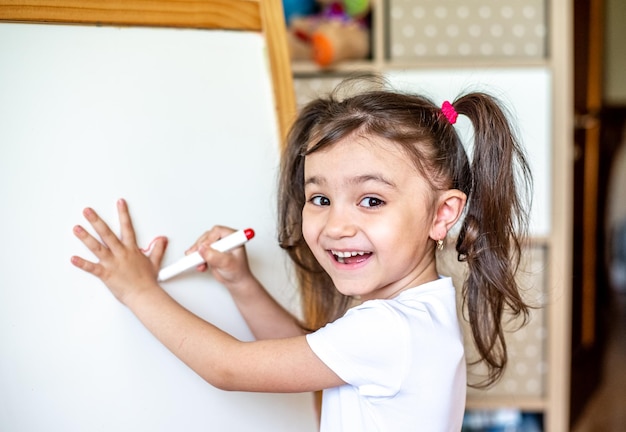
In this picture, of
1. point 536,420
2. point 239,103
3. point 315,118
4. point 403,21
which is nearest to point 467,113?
point 315,118

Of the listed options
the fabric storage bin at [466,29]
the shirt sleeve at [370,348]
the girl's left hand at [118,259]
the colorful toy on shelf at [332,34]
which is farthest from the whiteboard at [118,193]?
the fabric storage bin at [466,29]

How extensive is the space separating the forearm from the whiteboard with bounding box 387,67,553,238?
87 centimetres

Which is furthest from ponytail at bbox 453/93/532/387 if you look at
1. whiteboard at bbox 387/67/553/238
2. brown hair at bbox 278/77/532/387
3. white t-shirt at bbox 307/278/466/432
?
whiteboard at bbox 387/67/553/238

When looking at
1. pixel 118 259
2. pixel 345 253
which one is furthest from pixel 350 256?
pixel 118 259

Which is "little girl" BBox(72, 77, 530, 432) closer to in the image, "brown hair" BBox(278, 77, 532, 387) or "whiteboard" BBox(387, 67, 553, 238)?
"brown hair" BBox(278, 77, 532, 387)

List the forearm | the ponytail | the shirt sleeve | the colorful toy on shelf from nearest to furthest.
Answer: the shirt sleeve → the ponytail → the forearm → the colorful toy on shelf

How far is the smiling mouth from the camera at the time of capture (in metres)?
0.91

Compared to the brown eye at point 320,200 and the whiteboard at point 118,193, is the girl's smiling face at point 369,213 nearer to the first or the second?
the brown eye at point 320,200

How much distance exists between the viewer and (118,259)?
95 cm

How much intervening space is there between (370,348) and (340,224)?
140mm

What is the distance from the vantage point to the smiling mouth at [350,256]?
91 centimetres

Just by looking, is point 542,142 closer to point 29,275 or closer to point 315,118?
point 315,118

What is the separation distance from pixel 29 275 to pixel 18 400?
137 millimetres

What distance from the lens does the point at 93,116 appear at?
37.6 inches
